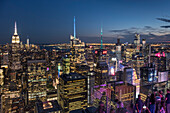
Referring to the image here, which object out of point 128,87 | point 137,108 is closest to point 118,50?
point 128,87

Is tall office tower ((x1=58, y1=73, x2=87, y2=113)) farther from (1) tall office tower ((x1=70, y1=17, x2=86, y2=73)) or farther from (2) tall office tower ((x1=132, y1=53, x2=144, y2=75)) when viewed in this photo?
(2) tall office tower ((x1=132, y1=53, x2=144, y2=75))

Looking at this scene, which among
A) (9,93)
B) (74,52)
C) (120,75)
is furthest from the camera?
(74,52)

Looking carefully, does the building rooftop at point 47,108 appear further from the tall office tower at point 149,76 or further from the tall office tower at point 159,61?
the tall office tower at point 159,61

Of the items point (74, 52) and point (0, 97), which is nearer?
point (0, 97)

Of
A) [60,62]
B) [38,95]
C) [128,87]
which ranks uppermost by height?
[60,62]

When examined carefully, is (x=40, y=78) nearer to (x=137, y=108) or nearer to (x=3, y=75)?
(x=3, y=75)

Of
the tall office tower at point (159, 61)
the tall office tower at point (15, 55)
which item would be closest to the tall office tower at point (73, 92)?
the tall office tower at point (15, 55)

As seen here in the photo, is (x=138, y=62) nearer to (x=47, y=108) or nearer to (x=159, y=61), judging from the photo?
(x=159, y=61)

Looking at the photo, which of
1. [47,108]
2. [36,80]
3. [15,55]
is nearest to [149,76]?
[47,108]
